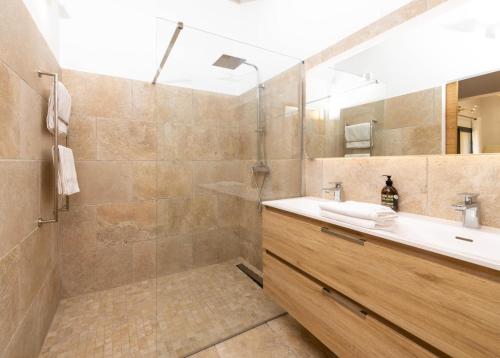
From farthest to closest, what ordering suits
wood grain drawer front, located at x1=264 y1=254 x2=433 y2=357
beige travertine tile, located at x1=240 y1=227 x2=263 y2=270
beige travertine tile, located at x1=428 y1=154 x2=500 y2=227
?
beige travertine tile, located at x1=240 y1=227 x2=263 y2=270, beige travertine tile, located at x1=428 y1=154 x2=500 y2=227, wood grain drawer front, located at x1=264 y1=254 x2=433 y2=357

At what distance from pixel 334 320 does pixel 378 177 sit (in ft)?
2.61

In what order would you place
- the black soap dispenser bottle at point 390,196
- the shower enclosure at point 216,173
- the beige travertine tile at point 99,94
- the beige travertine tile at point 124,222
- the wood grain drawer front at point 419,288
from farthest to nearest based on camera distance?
1. the beige travertine tile at point 124,222
2. the beige travertine tile at point 99,94
3. the shower enclosure at point 216,173
4. the black soap dispenser bottle at point 390,196
5. the wood grain drawer front at point 419,288

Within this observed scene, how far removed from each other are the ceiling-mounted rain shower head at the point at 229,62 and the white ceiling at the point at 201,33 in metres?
0.03

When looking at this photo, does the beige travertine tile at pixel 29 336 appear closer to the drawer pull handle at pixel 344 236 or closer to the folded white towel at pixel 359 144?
the drawer pull handle at pixel 344 236

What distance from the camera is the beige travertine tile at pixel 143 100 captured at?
2031 mm

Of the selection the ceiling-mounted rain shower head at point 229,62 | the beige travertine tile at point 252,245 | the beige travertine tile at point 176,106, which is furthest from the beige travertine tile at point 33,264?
the ceiling-mounted rain shower head at point 229,62

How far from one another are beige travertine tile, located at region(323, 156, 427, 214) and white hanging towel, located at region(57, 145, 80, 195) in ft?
5.39

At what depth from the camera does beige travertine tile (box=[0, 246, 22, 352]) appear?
0.92 metres

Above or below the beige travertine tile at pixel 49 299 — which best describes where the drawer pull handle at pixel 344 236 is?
above

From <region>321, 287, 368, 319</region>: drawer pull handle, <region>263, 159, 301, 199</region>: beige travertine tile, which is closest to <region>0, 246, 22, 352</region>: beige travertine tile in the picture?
<region>321, 287, 368, 319</region>: drawer pull handle

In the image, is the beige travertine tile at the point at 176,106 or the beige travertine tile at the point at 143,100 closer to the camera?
the beige travertine tile at the point at 176,106

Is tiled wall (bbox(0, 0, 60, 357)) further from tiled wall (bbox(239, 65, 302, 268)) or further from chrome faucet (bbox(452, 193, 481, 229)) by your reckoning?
chrome faucet (bbox(452, 193, 481, 229))

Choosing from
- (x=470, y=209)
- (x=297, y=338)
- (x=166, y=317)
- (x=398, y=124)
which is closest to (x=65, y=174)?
(x=166, y=317)

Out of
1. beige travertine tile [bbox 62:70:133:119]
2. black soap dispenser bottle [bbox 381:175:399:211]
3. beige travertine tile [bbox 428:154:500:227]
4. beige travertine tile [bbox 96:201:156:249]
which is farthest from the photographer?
beige travertine tile [bbox 96:201:156:249]
